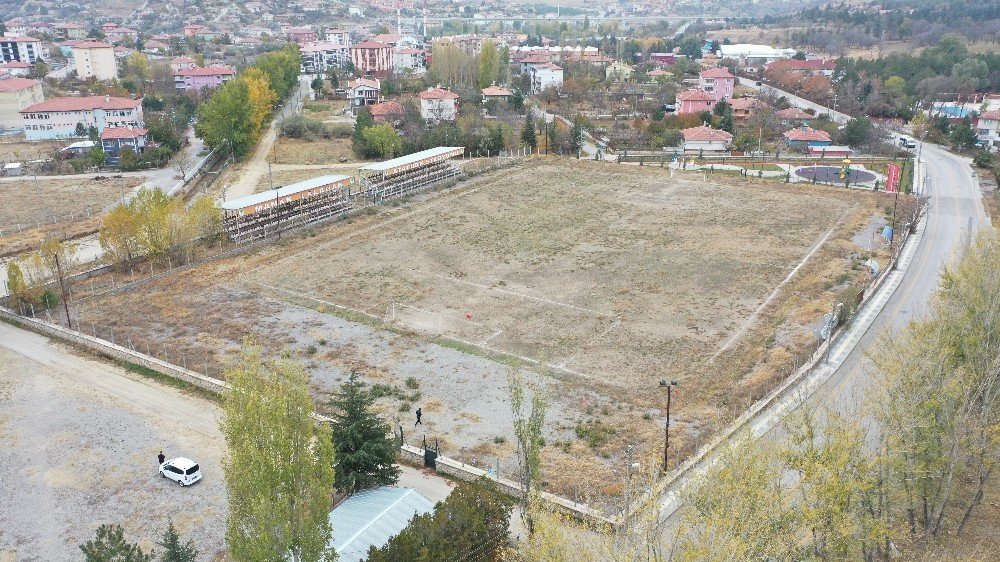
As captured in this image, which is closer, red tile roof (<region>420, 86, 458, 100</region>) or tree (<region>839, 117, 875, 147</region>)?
tree (<region>839, 117, 875, 147</region>)

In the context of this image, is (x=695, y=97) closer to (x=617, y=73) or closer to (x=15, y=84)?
(x=617, y=73)

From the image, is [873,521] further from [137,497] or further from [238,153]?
[238,153]

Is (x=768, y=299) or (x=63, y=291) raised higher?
(x=63, y=291)

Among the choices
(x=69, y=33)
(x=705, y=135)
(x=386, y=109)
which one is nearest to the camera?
(x=705, y=135)

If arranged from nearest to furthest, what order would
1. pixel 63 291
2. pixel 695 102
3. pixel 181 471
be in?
pixel 181 471 → pixel 63 291 → pixel 695 102

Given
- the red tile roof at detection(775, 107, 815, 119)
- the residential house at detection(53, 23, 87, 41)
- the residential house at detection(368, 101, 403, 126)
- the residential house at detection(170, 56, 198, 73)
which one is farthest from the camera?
the residential house at detection(53, 23, 87, 41)

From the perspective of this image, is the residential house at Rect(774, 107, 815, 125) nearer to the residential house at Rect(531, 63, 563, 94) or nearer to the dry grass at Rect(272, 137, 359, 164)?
the residential house at Rect(531, 63, 563, 94)

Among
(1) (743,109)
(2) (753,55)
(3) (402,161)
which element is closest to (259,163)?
(3) (402,161)

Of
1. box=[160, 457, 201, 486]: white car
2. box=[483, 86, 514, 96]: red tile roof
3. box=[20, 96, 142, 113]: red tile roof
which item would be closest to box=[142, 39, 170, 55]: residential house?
box=[20, 96, 142, 113]: red tile roof
